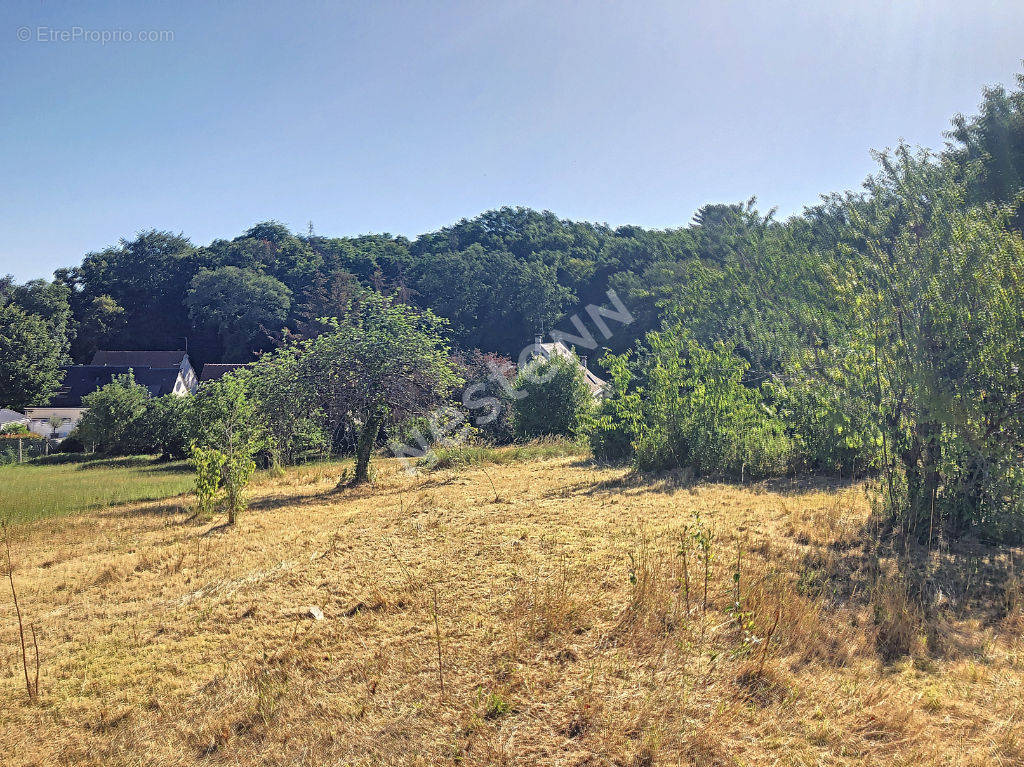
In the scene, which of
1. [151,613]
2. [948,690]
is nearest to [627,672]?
[948,690]

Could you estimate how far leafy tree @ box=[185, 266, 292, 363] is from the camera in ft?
151

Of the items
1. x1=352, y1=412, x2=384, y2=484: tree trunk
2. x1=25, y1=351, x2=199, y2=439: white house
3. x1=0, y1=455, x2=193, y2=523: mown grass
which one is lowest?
x1=0, y1=455, x2=193, y2=523: mown grass

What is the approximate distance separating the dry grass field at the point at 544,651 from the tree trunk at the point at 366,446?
5.00 meters

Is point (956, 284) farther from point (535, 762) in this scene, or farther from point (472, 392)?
point (472, 392)

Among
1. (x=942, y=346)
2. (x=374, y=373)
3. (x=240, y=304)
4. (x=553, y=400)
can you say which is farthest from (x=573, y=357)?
(x=240, y=304)

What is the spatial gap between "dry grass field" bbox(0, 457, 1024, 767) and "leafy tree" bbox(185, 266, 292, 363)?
136ft

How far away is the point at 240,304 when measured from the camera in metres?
46.1

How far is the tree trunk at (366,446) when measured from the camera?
1230 cm

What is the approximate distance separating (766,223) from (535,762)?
34201mm

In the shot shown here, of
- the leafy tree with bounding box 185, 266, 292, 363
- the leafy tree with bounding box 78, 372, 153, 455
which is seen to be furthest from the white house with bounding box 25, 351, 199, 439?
the leafy tree with bounding box 78, 372, 153, 455

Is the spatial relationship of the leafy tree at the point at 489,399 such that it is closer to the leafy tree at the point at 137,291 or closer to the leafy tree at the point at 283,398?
the leafy tree at the point at 283,398

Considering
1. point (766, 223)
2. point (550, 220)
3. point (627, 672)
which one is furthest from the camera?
point (550, 220)

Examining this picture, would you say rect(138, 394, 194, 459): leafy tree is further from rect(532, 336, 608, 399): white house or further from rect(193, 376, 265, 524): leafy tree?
rect(532, 336, 608, 399): white house

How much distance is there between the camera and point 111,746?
3781mm
